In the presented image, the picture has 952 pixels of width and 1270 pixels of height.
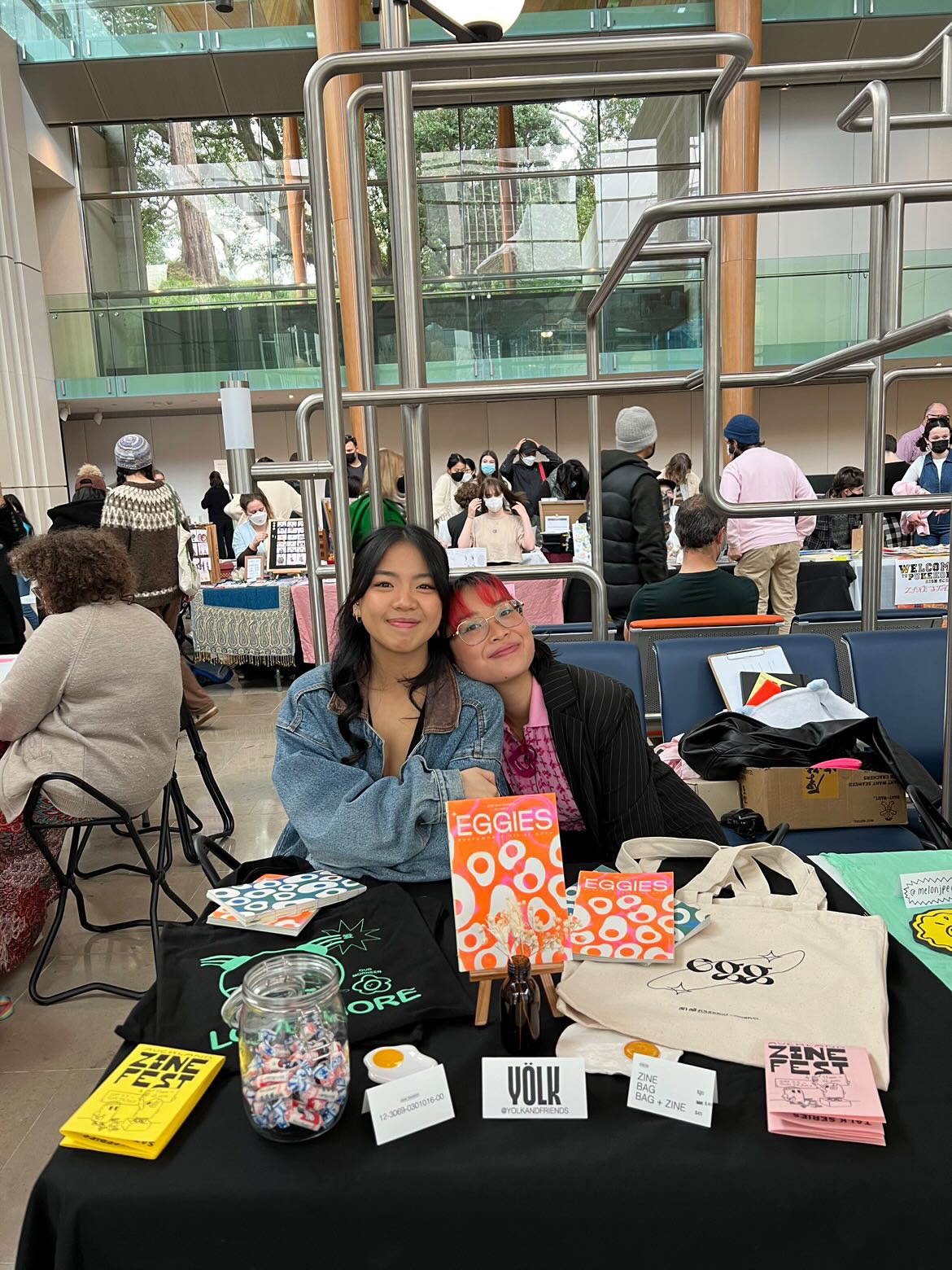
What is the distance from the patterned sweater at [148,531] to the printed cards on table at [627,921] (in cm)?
409

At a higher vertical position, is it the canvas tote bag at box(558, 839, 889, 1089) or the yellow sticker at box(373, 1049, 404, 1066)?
the canvas tote bag at box(558, 839, 889, 1089)

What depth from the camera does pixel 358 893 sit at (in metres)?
1.34

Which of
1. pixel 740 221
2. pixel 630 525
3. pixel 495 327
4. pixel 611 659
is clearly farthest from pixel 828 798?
pixel 740 221

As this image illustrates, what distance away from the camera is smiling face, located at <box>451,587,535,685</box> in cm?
168

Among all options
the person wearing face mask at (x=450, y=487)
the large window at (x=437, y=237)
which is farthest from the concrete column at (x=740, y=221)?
the person wearing face mask at (x=450, y=487)

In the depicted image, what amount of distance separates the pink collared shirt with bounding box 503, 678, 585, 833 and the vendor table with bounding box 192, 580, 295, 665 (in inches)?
A: 180

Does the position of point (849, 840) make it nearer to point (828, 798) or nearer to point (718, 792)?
point (828, 798)

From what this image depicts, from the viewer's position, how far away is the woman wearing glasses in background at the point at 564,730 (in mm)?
1683

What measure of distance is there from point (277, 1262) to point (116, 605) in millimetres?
2204

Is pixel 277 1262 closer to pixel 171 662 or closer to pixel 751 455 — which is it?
pixel 171 662

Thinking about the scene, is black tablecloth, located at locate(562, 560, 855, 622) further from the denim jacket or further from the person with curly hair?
the denim jacket

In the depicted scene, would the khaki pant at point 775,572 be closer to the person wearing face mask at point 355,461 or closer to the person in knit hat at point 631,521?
the person in knit hat at point 631,521

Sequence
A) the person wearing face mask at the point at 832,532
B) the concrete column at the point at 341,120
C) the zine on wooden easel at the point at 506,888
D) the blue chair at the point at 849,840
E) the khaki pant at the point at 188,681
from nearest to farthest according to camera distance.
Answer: the zine on wooden easel at the point at 506,888
the blue chair at the point at 849,840
the khaki pant at the point at 188,681
the person wearing face mask at the point at 832,532
the concrete column at the point at 341,120

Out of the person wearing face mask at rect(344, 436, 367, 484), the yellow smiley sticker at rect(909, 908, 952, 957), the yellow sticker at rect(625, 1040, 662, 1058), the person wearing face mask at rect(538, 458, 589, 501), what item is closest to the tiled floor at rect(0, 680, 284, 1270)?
the yellow sticker at rect(625, 1040, 662, 1058)
